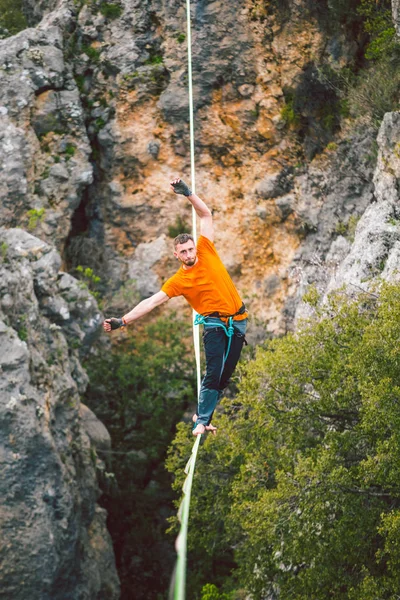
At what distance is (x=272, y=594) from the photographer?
14.8 m

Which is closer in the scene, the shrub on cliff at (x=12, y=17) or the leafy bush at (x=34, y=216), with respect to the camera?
the leafy bush at (x=34, y=216)

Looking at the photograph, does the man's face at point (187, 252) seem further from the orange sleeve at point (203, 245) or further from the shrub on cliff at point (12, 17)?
the shrub on cliff at point (12, 17)

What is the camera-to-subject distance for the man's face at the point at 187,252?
874 centimetres

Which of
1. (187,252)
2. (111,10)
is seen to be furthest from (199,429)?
(111,10)

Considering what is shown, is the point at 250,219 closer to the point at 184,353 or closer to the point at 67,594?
the point at 184,353

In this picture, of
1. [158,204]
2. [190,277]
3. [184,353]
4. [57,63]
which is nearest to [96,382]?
[184,353]

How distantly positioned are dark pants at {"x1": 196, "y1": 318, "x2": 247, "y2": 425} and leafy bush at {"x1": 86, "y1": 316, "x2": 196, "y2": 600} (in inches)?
474

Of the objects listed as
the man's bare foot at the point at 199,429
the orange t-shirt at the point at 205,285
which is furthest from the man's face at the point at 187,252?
the man's bare foot at the point at 199,429

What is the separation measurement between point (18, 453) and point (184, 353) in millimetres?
6754

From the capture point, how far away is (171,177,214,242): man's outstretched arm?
8641mm

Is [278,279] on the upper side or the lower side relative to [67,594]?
upper

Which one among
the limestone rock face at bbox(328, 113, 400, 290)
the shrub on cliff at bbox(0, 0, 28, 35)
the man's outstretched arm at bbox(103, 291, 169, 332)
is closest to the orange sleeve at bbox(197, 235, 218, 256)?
the man's outstretched arm at bbox(103, 291, 169, 332)

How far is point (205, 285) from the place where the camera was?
920 cm

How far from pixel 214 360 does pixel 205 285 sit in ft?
2.79
